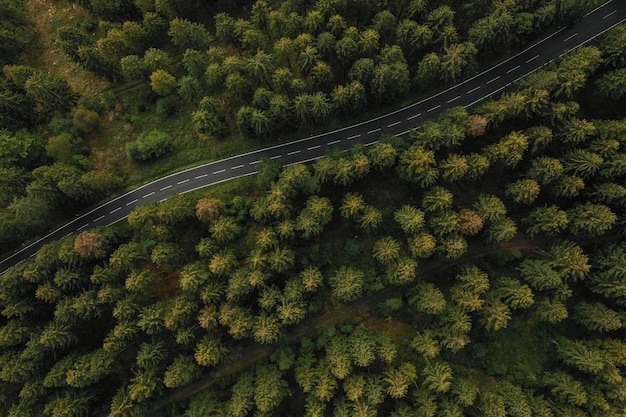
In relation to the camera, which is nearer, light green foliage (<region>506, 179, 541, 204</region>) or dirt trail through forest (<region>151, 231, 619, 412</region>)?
light green foliage (<region>506, 179, 541, 204</region>)

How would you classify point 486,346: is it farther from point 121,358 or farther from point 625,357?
point 121,358

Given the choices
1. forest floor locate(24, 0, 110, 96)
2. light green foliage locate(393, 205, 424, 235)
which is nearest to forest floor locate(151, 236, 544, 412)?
light green foliage locate(393, 205, 424, 235)

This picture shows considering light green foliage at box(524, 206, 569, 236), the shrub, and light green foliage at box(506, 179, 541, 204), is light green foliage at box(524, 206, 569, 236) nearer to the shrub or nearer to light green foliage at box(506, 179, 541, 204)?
light green foliage at box(506, 179, 541, 204)

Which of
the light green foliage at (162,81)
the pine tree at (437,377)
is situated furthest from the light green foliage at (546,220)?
the light green foliage at (162,81)

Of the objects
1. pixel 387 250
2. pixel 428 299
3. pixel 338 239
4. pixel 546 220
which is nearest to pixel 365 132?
pixel 338 239

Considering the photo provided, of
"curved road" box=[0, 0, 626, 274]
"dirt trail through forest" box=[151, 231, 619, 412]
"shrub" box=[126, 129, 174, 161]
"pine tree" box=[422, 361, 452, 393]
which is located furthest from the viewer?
"shrub" box=[126, 129, 174, 161]

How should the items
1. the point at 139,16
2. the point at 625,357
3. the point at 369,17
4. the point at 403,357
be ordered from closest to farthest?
the point at 625,357 < the point at 403,357 < the point at 369,17 < the point at 139,16

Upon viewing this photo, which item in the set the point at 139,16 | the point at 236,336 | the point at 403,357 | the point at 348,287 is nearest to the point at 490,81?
the point at 348,287
